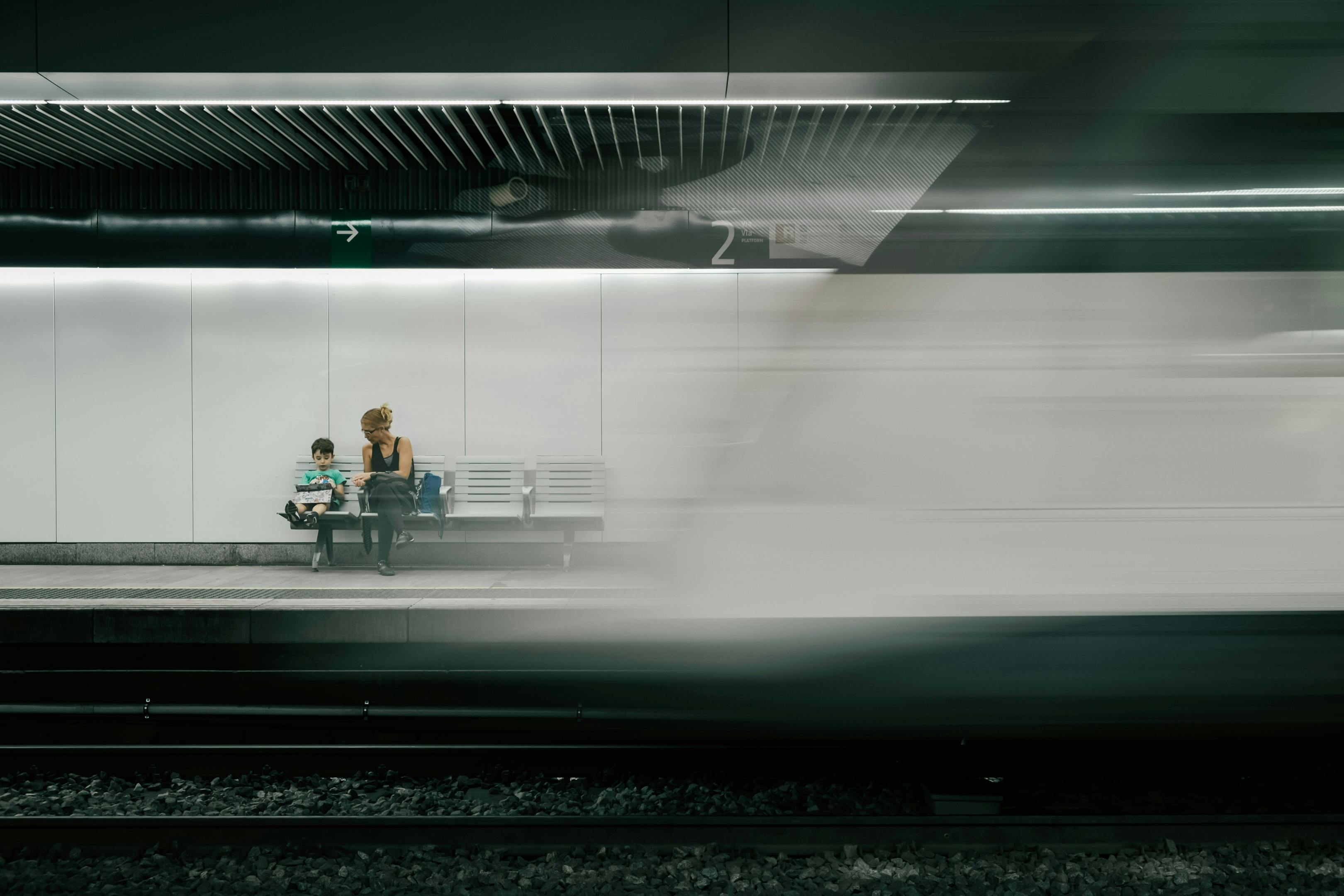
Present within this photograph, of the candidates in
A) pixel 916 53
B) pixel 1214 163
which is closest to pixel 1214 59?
pixel 1214 163

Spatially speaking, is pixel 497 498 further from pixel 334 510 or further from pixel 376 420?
pixel 334 510

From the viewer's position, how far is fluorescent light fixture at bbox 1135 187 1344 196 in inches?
97.1

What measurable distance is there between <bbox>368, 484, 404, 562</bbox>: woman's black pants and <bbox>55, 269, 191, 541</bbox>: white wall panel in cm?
237

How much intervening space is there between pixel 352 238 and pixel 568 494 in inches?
119

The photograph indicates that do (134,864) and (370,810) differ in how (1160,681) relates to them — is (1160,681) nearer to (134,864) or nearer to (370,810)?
(370,810)

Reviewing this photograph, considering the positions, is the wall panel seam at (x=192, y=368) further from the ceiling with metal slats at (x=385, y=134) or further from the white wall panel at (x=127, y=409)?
the ceiling with metal slats at (x=385, y=134)

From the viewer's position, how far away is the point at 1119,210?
244 centimetres

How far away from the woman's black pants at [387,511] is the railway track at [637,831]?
175 inches

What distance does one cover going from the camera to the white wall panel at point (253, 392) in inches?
321

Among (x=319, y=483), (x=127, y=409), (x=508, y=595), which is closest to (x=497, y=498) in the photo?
(x=319, y=483)

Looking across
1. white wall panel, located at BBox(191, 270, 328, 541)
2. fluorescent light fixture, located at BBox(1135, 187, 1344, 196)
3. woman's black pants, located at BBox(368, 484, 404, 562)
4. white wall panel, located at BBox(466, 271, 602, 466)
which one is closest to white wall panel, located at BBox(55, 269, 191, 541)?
white wall panel, located at BBox(191, 270, 328, 541)

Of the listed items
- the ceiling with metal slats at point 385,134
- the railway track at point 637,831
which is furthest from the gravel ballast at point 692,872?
the ceiling with metal slats at point 385,134

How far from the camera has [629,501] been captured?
7.97ft

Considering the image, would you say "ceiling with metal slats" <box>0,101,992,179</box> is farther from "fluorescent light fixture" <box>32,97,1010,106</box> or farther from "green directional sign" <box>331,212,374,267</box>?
"green directional sign" <box>331,212,374,267</box>
